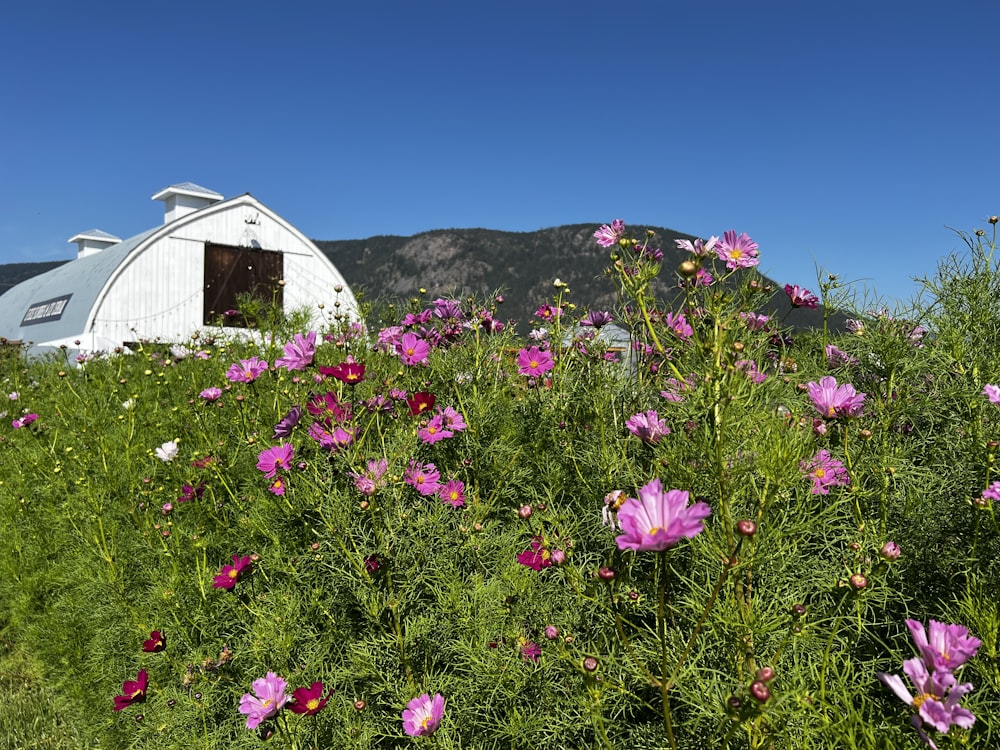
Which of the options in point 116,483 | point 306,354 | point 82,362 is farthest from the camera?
point 82,362

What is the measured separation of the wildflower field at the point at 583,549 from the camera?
1.26m

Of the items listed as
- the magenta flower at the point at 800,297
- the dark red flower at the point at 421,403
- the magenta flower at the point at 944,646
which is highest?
the magenta flower at the point at 800,297

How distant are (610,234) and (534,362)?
59 centimetres

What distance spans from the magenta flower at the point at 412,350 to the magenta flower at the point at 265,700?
1158mm

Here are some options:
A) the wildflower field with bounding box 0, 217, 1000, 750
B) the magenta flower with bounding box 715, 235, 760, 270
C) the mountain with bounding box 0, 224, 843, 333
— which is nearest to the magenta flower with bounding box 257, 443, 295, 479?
the wildflower field with bounding box 0, 217, 1000, 750

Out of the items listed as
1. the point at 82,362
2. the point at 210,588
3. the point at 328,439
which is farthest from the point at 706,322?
the point at 82,362

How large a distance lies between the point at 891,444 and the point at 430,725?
1.49 m

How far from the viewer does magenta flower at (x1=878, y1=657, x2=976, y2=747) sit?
902 millimetres

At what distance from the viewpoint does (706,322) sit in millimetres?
1541

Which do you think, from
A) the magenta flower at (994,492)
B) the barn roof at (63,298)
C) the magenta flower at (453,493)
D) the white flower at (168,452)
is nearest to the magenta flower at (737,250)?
the magenta flower at (994,492)

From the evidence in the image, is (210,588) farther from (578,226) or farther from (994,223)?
(578,226)

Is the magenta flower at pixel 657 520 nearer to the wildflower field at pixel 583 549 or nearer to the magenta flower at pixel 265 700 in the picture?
the wildflower field at pixel 583 549

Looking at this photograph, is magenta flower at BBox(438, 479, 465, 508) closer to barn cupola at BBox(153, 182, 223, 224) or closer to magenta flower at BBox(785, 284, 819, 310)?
magenta flower at BBox(785, 284, 819, 310)

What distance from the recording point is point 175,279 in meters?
17.2
